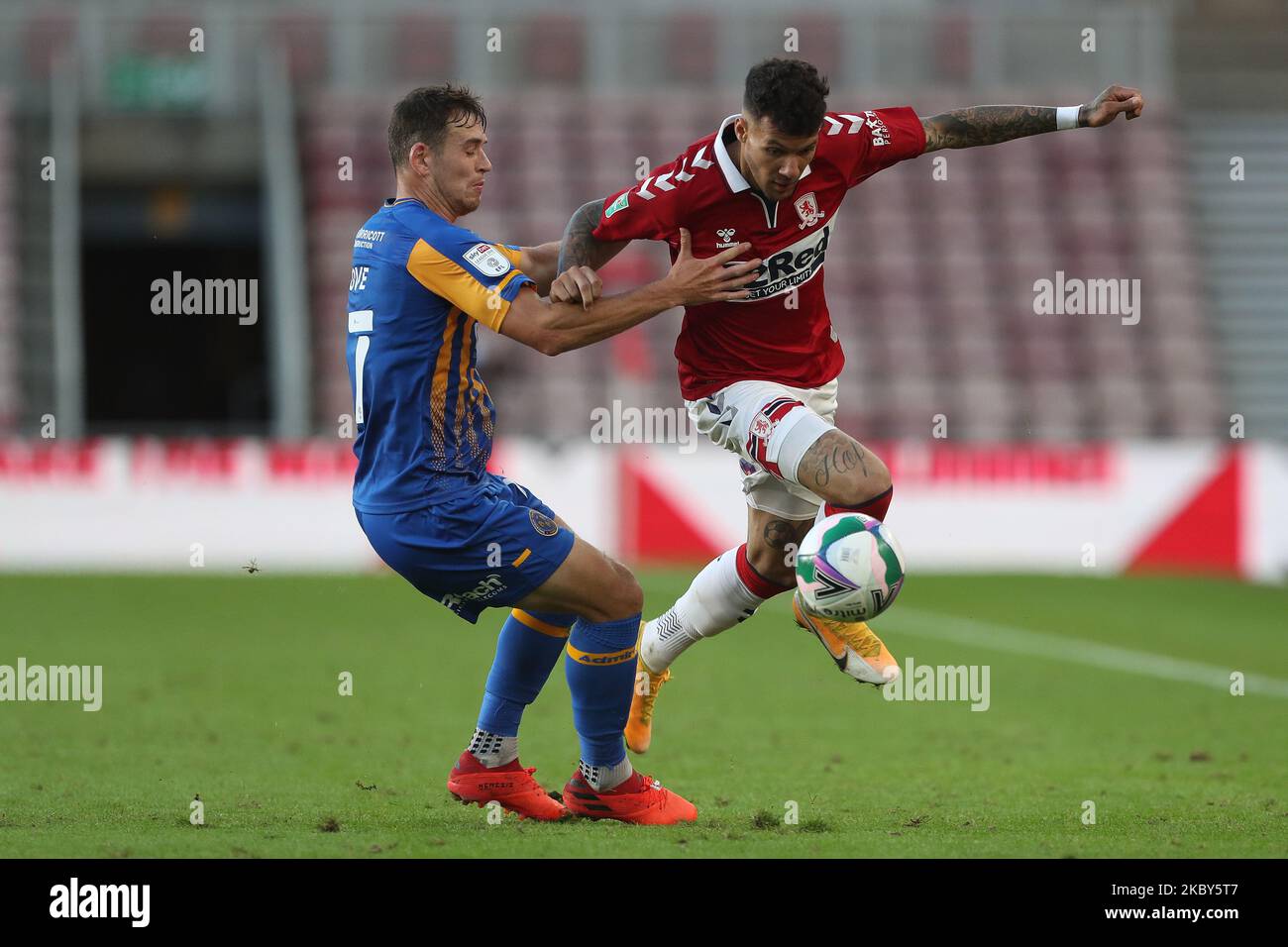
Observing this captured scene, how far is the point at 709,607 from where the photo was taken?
7172 mm

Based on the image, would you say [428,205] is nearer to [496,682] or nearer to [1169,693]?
[496,682]

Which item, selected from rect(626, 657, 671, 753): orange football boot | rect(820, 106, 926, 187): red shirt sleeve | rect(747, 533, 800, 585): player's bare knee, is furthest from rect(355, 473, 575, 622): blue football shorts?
rect(820, 106, 926, 187): red shirt sleeve

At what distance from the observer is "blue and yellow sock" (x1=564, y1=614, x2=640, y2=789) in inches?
242

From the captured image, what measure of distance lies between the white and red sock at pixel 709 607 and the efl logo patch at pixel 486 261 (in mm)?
1854

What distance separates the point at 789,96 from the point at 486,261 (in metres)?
1.15

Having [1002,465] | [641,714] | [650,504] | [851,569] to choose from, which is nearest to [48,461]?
[650,504]

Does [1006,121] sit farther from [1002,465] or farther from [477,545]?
[1002,465]

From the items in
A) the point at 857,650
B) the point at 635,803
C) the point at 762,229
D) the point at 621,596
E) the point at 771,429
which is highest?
the point at 762,229

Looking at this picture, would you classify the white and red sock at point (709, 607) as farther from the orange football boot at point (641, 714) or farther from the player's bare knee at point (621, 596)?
the player's bare knee at point (621, 596)

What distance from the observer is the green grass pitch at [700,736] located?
5.73m

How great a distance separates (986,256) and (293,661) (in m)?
13.3

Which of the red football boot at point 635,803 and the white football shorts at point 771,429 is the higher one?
the white football shorts at point 771,429

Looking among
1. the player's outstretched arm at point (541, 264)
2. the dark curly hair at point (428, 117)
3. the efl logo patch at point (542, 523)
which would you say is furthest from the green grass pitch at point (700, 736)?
the dark curly hair at point (428, 117)

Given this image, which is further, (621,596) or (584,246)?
(584,246)
